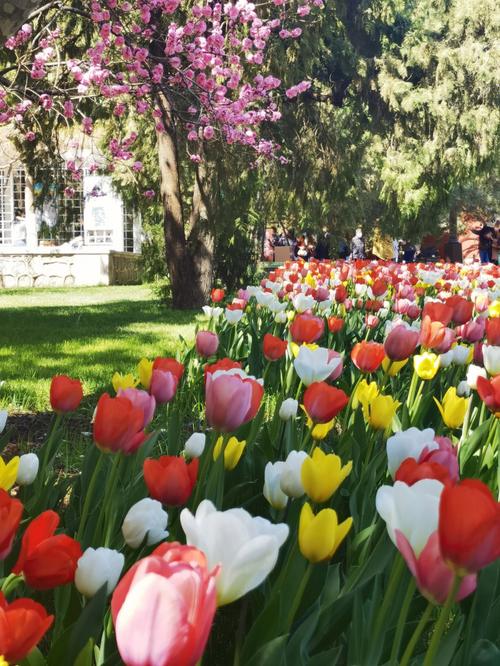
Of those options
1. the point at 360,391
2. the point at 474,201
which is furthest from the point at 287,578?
the point at 474,201

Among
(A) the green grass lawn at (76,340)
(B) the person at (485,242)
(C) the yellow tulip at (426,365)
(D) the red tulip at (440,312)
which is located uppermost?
(B) the person at (485,242)

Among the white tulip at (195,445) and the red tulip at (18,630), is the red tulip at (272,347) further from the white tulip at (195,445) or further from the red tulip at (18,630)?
the red tulip at (18,630)

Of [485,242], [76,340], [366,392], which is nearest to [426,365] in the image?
[366,392]

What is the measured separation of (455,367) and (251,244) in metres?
10.4

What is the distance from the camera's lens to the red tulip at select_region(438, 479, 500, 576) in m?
0.67

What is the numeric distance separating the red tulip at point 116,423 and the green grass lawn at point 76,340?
2.36 m

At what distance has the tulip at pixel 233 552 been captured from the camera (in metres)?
0.70

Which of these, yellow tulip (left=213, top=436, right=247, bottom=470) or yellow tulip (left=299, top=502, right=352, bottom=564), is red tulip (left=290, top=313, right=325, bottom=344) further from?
yellow tulip (left=299, top=502, right=352, bottom=564)

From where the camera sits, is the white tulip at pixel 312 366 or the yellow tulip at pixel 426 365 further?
the yellow tulip at pixel 426 365

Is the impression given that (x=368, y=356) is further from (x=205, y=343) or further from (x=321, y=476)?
(x=321, y=476)

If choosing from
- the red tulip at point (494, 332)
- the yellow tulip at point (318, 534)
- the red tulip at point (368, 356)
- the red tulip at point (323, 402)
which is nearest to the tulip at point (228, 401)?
the red tulip at point (323, 402)

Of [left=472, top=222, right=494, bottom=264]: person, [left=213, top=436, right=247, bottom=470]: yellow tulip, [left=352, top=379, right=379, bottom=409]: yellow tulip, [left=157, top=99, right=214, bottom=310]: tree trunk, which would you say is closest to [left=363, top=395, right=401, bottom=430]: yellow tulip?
[left=352, top=379, right=379, bottom=409]: yellow tulip

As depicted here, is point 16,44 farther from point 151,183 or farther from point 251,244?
point 251,244

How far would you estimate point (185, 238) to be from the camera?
34.7ft
